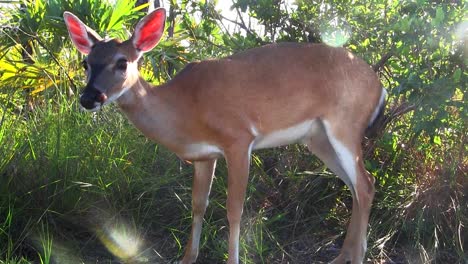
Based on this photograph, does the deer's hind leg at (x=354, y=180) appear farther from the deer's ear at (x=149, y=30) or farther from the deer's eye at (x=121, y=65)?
the deer's eye at (x=121, y=65)

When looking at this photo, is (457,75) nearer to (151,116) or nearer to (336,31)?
(336,31)

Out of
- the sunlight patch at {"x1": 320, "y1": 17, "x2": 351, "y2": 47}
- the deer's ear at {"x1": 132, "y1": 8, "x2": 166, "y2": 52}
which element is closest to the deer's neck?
the deer's ear at {"x1": 132, "y1": 8, "x2": 166, "y2": 52}

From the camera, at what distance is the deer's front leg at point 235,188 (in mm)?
5062

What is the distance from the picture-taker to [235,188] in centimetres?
513

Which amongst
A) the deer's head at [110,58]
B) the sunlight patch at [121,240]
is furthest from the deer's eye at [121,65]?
the sunlight patch at [121,240]

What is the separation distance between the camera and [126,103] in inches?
201

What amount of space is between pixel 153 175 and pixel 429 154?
2.31m

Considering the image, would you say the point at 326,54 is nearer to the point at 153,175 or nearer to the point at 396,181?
the point at 396,181

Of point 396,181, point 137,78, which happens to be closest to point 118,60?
point 137,78

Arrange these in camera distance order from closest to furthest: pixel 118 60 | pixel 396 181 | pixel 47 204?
pixel 118 60, pixel 47 204, pixel 396 181

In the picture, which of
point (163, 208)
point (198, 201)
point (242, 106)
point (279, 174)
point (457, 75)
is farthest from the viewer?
point (279, 174)

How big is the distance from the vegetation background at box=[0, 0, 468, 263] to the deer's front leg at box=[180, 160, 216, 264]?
210mm

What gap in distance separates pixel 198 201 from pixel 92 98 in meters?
1.29

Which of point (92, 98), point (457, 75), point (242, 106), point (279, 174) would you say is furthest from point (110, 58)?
point (457, 75)
